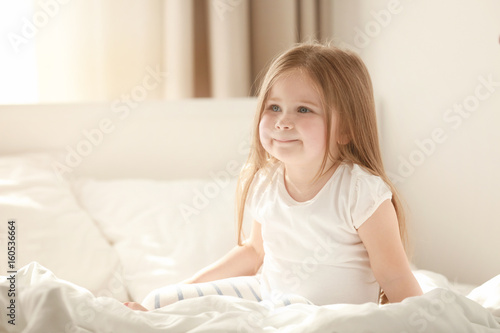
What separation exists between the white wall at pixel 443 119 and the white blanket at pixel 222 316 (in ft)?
1.78

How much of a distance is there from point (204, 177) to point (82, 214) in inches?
19.8

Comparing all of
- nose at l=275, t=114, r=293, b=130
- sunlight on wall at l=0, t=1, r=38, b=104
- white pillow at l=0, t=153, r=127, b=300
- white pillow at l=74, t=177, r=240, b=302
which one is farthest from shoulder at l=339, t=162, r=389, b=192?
sunlight on wall at l=0, t=1, r=38, b=104

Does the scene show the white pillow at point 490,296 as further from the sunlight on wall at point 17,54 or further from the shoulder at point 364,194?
the sunlight on wall at point 17,54

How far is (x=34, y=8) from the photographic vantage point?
2.04 m

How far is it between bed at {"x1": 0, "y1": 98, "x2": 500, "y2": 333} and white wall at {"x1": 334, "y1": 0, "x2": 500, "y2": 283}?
67 millimetres

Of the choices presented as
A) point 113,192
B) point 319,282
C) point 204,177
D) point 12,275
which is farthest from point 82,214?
point 319,282

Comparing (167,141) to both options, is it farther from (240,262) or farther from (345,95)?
(345,95)

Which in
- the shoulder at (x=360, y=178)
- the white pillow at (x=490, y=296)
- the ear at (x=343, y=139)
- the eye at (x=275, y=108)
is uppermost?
the eye at (x=275, y=108)

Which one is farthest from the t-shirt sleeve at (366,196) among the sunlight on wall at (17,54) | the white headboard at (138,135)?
the sunlight on wall at (17,54)

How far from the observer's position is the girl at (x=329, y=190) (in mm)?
1106

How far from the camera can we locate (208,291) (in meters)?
1.23

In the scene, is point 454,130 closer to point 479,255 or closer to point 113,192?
point 479,255

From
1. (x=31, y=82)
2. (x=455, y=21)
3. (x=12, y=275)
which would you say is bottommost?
(x=12, y=275)

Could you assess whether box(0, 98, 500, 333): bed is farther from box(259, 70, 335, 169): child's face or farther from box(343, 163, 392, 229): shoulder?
box(259, 70, 335, 169): child's face
